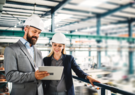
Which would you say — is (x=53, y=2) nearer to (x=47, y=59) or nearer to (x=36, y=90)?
(x=47, y=59)

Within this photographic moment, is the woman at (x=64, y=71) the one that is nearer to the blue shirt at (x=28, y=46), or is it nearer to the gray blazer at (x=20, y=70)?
the gray blazer at (x=20, y=70)

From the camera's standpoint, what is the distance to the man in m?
1.35

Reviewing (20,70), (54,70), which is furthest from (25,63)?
(54,70)

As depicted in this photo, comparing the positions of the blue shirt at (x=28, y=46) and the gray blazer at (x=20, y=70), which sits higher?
the blue shirt at (x=28, y=46)

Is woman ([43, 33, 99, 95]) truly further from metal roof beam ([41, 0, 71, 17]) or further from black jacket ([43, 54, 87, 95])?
metal roof beam ([41, 0, 71, 17])

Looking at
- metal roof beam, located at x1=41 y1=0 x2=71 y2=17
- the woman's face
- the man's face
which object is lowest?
the woman's face

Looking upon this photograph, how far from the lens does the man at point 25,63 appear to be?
1351mm

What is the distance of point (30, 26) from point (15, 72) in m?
0.62

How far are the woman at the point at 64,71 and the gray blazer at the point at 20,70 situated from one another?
0.73 feet

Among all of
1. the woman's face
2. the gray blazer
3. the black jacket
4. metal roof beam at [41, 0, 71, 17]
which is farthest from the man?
metal roof beam at [41, 0, 71, 17]

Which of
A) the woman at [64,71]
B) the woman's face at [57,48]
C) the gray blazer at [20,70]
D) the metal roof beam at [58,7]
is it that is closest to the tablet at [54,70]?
the gray blazer at [20,70]

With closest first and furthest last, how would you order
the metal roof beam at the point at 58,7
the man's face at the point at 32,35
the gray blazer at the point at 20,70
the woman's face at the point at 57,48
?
the gray blazer at the point at 20,70
the man's face at the point at 32,35
the woman's face at the point at 57,48
the metal roof beam at the point at 58,7

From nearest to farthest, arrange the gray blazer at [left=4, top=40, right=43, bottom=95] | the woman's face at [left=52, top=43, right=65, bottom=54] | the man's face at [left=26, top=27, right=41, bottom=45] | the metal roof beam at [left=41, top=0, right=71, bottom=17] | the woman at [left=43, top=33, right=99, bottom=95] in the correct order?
the gray blazer at [left=4, top=40, right=43, bottom=95] → the man's face at [left=26, top=27, right=41, bottom=45] → the woman at [left=43, top=33, right=99, bottom=95] → the woman's face at [left=52, top=43, right=65, bottom=54] → the metal roof beam at [left=41, top=0, right=71, bottom=17]

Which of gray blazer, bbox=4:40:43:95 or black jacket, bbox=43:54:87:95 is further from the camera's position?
black jacket, bbox=43:54:87:95
